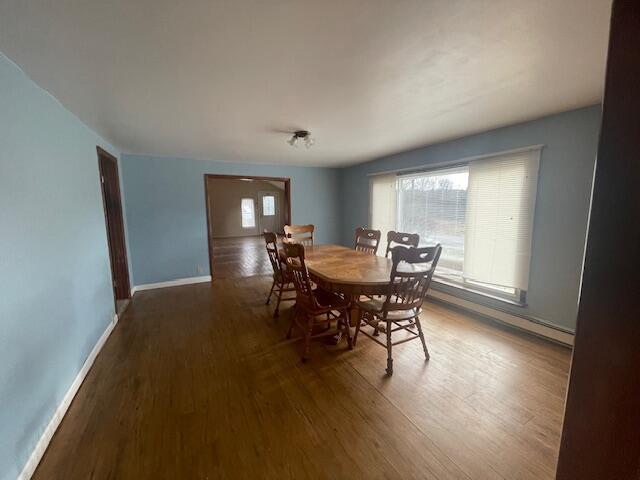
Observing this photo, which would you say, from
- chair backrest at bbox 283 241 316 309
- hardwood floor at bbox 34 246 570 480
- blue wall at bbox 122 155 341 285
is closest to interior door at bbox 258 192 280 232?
blue wall at bbox 122 155 341 285

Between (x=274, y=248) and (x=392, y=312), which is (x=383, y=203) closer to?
(x=274, y=248)

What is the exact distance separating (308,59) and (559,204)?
2.54m

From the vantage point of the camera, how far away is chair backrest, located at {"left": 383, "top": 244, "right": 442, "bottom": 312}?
6.00ft

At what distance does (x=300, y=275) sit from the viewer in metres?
2.27

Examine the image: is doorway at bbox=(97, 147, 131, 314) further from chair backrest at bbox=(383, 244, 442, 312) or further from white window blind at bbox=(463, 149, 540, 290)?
white window blind at bbox=(463, 149, 540, 290)

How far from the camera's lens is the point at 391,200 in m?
4.19

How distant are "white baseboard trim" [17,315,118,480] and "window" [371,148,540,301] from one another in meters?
3.77

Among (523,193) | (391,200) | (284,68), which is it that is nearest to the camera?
(284,68)

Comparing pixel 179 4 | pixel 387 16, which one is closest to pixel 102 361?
pixel 179 4

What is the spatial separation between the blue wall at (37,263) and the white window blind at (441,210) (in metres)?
3.81

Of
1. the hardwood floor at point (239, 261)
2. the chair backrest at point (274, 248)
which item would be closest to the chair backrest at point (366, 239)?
the chair backrest at point (274, 248)

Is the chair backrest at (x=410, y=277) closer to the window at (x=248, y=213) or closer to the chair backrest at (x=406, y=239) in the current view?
the chair backrest at (x=406, y=239)

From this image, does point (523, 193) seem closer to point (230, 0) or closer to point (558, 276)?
point (558, 276)

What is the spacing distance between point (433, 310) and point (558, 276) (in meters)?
1.27
